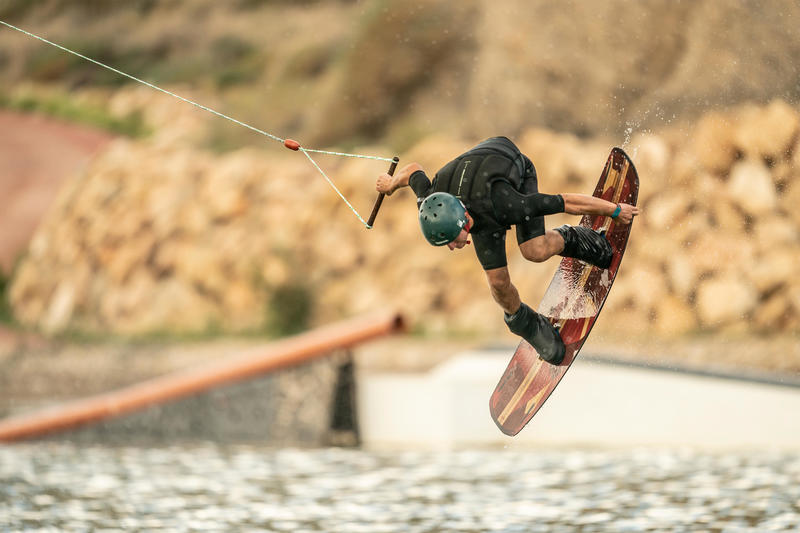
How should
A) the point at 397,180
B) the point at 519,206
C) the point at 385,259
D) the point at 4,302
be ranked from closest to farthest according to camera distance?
the point at 519,206 → the point at 397,180 → the point at 385,259 → the point at 4,302

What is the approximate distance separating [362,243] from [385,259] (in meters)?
1.21

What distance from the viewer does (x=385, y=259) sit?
36812mm

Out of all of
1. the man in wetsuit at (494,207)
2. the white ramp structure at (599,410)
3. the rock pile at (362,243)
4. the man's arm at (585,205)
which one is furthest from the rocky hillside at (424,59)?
the man in wetsuit at (494,207)

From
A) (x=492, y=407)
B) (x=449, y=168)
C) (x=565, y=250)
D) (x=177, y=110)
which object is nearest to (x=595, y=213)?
(x=565, y=250)

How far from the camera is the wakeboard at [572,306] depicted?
920 centimetres

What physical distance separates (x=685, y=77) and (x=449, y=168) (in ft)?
66.5

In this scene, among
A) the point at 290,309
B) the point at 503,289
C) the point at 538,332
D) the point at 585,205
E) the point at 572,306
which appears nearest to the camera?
the point at 585,205

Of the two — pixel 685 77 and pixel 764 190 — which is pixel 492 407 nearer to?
pixel 685 77

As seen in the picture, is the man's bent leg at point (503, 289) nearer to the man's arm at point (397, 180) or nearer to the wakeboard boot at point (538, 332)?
the wakeboard boot at point (538, 332)

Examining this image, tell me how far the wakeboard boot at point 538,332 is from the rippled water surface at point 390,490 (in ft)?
27.6

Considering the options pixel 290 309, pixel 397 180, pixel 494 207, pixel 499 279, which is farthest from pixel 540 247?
pixel 290 309

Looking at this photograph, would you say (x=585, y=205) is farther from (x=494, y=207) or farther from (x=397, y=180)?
(x=397, y=180)

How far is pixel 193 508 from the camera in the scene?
18953mm

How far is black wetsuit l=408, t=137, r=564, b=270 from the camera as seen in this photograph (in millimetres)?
7734
